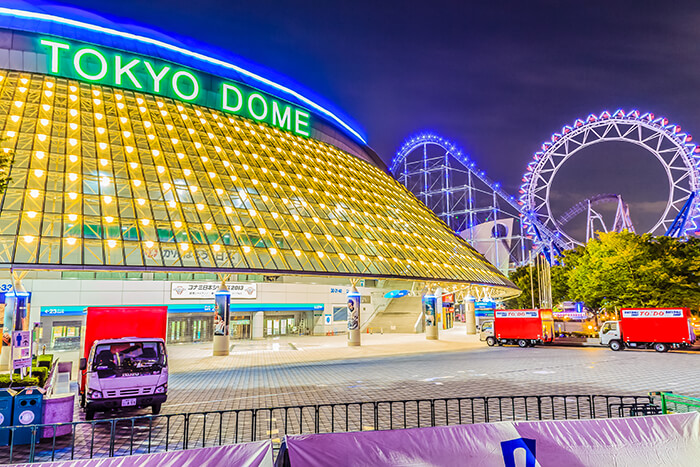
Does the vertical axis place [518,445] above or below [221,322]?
above

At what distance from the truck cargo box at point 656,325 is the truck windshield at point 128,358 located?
3131 cm

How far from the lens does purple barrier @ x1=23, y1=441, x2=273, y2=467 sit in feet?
18.6

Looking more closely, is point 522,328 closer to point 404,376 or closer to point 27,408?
point 404,376

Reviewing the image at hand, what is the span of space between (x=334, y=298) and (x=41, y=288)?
2875 centimetres

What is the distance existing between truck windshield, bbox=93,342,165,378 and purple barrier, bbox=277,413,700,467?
9.41 meters

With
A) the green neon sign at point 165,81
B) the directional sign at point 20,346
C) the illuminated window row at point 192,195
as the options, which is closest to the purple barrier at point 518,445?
the directional sign at point 20,346

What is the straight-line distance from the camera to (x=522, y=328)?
38.9 meters

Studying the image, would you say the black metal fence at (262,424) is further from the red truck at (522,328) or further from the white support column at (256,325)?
the white support column at (256,325)

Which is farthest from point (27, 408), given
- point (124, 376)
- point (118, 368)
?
point (118, 368)

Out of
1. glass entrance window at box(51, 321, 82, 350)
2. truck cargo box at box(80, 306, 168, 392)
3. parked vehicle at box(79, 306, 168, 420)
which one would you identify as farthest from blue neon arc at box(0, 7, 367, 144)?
parked vehicle at box(79, 306, 168, 420)

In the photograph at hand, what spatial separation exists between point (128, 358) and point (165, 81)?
3194 cm

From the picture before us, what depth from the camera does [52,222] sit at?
24500 millimetres

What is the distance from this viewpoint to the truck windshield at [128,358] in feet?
45.3

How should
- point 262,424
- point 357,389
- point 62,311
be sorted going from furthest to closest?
point 62,311
point 357,389
point 262,424
